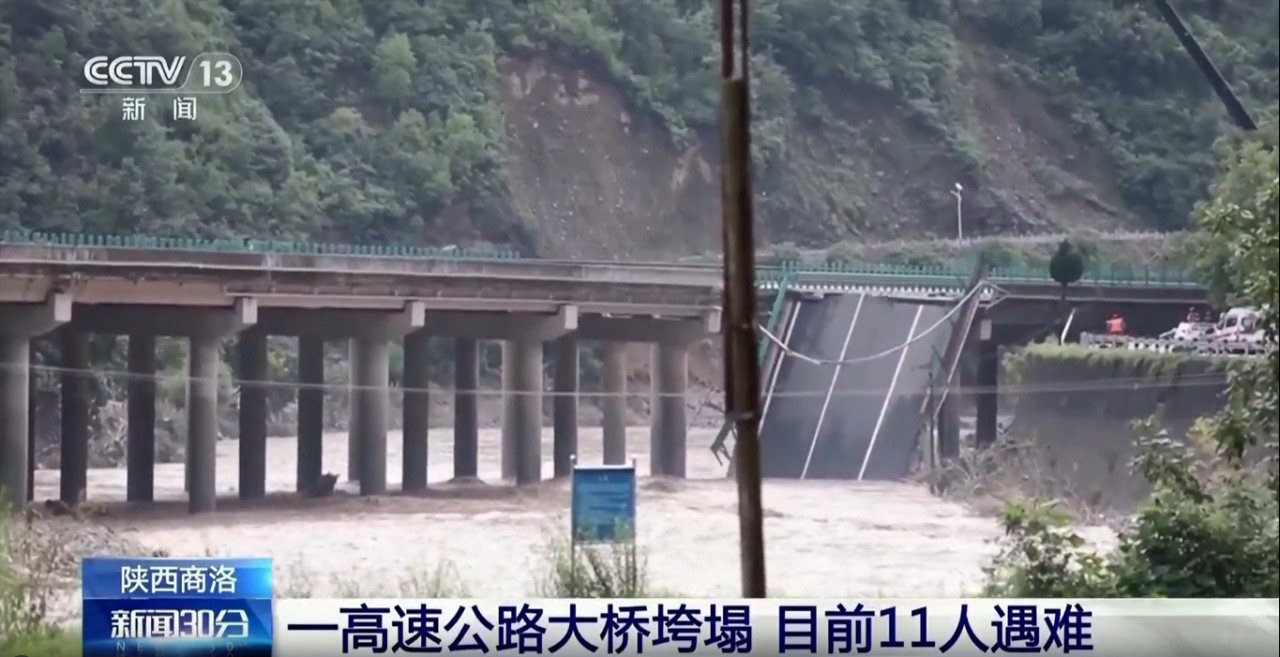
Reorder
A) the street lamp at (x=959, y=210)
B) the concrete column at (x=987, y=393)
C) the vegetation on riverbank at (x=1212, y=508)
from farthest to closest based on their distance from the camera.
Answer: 1. the street lamp at (x=959, y=210)
2. the concrete column at (x=987, y=393)
3. the vegetation on riverbank at (x=1212, y=508)

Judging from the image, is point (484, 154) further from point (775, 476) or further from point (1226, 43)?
point (1226, 43)

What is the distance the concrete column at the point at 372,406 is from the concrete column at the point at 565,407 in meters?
0.50

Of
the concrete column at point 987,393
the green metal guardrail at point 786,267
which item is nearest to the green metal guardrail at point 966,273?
the green metal guardrail at point 786,267

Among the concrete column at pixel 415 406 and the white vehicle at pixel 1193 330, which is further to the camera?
the concrete column at pixel 415 406

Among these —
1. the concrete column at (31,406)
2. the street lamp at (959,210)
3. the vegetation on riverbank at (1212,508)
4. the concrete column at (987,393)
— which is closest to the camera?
the vegetation on riverbank at (1212,508)

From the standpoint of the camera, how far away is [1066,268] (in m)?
7.13

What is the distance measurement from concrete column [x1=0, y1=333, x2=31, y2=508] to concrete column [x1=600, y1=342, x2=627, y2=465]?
161cm

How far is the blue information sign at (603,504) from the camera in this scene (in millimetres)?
7039

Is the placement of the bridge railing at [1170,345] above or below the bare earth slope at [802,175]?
below

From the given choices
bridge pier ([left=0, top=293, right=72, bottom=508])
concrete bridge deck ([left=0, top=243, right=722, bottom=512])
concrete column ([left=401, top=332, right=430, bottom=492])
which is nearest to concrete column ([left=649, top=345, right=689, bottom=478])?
concrete bridge deck ([left=0, top=243, right=722, bottom=512])

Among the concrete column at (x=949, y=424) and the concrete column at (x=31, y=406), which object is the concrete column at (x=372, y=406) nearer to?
the concrete column at (x=31, y=406)

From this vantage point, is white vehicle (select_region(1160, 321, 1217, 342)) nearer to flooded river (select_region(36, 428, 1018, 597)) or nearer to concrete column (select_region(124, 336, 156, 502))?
flooded river (select_region(36, 428, 1018, 597))

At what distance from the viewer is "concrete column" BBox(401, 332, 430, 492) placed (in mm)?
7121

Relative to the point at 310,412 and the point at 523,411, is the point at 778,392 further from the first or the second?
the point at 310,412
